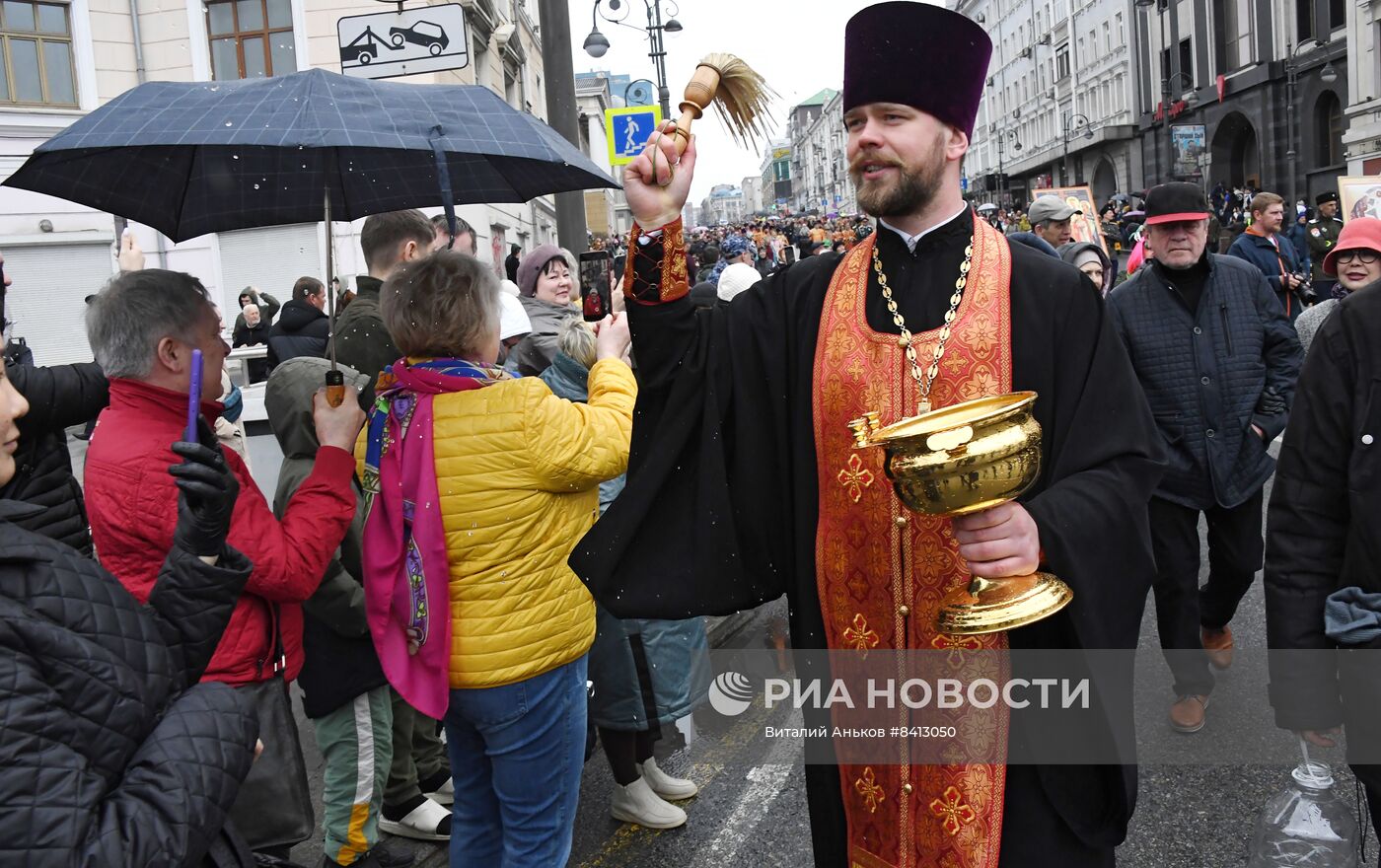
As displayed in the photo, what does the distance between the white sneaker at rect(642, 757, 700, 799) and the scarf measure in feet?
5.10

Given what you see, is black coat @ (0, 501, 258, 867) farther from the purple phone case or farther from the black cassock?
the black cassock

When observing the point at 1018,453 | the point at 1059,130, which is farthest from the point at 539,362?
the point at 1059,130

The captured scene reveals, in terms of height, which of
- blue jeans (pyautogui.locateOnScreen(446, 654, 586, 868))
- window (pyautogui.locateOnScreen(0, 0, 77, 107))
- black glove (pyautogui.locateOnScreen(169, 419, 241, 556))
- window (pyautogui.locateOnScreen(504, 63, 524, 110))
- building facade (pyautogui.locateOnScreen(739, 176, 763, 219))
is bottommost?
blue jeans (pyautogui.locateOnScreen(446, 654, 586, 868))

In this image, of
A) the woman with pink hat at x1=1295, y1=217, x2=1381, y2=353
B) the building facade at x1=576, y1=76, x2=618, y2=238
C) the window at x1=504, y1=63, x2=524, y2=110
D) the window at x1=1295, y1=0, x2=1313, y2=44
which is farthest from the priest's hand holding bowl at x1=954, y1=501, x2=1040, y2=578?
the building facade at x1=576, y1=76, x2=618, y2=238

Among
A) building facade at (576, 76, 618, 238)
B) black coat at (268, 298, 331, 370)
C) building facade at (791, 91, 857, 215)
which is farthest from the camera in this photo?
building facade at (791, 91, 857, 215)

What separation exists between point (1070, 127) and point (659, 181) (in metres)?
62.7

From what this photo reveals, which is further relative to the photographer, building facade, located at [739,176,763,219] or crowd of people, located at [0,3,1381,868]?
building facade, located at [739,176,763,219]

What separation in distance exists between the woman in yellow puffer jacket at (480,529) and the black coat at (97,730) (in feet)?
2.91

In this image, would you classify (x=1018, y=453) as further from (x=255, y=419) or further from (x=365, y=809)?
(x=255, y=419)

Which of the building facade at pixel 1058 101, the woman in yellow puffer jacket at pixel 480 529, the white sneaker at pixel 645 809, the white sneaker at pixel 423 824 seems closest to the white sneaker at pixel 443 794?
the white sneaker at pixel 423 824

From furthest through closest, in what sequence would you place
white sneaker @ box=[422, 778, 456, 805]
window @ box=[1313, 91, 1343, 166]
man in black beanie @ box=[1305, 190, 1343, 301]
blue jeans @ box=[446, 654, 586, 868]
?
window @ box=[1313, 91, 1343, 166], man in black beanie @ box=[1305, 190, 1343, 301], white sneaker @ box=[422, 778, 456, 805], blue jeans @ box=[446, 654, 586, 868]

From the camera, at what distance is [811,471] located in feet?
7.45

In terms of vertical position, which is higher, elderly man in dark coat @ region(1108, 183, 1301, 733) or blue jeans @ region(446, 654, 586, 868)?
elderly man in dark coat @ region(1108, 183, 1301, 733)

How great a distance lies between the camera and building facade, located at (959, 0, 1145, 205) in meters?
51.8
